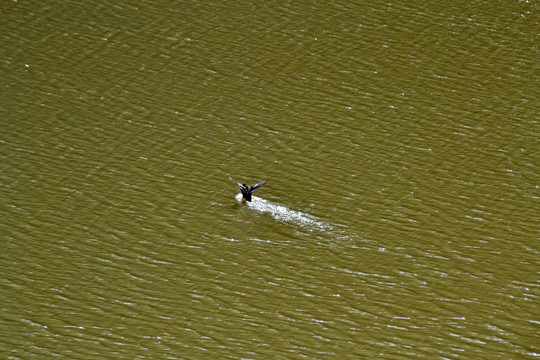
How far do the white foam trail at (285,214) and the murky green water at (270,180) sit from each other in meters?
0.03

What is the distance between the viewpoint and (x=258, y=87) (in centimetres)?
1553

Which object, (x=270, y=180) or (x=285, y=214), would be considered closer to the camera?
(x=285, y=214)

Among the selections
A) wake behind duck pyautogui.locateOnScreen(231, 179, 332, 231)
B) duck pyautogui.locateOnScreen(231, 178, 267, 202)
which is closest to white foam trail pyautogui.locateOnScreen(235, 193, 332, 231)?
wake behind duck pyautogui.locateOnScreen(231, 179, 332, 231)

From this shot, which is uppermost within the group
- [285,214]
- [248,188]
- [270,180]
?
[270,180]

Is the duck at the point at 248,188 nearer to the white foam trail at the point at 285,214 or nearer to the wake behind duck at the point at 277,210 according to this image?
the wake behind duck at the point at 277,210

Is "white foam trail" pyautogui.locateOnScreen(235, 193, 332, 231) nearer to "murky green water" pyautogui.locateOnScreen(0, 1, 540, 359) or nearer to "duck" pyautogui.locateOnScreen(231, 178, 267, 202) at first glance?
"murky green water" pyautogui.locateOnScreen(0, 1, 540, 359)

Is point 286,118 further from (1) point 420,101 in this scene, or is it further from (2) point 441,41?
(2) point 441,41

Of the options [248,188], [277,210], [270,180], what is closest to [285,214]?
[277,210]

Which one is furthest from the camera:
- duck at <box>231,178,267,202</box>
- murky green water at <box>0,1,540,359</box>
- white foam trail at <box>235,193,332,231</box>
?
duck at <box>231,178,267,202</box>

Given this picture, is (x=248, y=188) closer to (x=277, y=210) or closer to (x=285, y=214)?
(x=277, y=210)

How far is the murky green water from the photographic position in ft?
33.6

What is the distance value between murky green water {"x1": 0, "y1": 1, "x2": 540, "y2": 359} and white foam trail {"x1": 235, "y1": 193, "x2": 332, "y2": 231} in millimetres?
32

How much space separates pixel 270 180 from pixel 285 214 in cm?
→ 96

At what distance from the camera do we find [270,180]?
12922 millimetres
